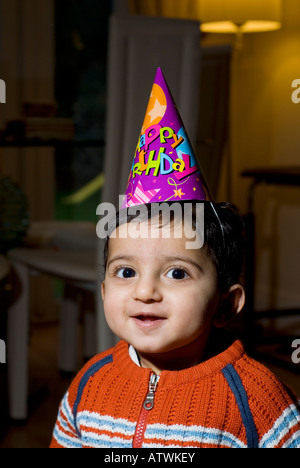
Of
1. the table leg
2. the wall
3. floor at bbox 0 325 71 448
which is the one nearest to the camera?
floor at bbox 0 325 71 448

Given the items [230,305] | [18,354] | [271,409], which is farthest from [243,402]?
[18,354]

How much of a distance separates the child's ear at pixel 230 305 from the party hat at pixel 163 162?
138 mm

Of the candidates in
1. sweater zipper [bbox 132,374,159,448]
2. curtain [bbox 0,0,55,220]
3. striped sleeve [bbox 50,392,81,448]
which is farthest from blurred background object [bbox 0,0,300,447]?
sweater zipper [bbox 132,374,159,448]

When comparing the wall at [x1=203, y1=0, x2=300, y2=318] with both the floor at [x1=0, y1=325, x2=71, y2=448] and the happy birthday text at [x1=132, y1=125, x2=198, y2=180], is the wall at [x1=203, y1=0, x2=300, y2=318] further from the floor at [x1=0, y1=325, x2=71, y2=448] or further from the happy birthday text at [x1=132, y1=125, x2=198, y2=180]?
the happy birthday text at [x1=132, y1=125, x2=198, y2=180]

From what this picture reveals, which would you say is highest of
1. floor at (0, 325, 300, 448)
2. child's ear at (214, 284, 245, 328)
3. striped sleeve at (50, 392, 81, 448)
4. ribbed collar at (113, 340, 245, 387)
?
child's ear at (214, 284, 245, 328)

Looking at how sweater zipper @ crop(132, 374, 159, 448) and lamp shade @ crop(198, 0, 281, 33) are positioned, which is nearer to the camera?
sweater zipper @ crop(132, 374, 159, 448)

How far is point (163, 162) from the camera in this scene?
0.96 meters

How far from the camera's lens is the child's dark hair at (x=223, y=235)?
96 centimetres

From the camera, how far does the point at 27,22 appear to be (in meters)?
3.40

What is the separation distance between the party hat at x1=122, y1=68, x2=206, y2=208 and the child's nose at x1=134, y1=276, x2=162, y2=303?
11cm

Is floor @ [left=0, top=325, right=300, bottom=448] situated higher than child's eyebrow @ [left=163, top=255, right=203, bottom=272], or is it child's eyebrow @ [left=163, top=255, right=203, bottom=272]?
child's eyebrow @ [left=163, top=255, right=203, bottom=272]

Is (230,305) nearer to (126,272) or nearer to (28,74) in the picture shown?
(126,272)

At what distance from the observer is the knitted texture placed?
913 mm

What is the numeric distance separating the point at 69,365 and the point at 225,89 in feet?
3.88
